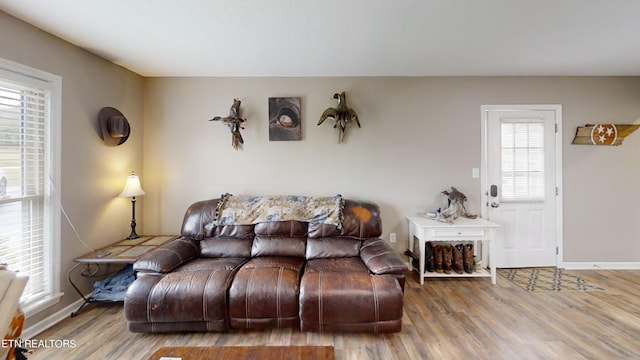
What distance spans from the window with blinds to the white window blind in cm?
484

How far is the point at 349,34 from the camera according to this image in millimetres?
2242

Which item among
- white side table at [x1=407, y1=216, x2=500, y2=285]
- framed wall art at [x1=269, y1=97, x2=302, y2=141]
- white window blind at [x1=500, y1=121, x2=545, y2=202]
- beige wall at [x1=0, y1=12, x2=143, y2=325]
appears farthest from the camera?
white window blind at [x1=500, y1=121, x2=545, y2=202]

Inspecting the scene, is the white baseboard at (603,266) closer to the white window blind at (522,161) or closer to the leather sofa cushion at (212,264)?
the white window blind at (522,161)

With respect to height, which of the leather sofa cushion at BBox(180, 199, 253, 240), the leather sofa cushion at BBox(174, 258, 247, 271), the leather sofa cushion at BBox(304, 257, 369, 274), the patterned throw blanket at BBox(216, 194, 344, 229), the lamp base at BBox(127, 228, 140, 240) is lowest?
the leather sofa cushion at BBox(304, 257, 369, 274)

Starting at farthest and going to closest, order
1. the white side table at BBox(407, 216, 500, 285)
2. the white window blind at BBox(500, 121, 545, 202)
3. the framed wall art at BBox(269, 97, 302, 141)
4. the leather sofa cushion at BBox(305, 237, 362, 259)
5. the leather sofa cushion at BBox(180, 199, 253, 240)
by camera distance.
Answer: the white window blind at BBox(500, 121, 545, 202) < the framed wall art at BBox(269, 97, 302, 141) < the white side table at BBox(407, 216, 500, 285) < the leather sofa cushion at BBox(180, 199, 253, 240) < the leather sofa cushion at BBox(305, 237, 362, 259)

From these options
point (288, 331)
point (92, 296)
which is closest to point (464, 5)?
point (288, 331)

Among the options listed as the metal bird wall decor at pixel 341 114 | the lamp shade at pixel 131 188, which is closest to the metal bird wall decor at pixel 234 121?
the metal bird wall decor at pixel 341 114

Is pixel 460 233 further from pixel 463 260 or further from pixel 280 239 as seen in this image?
pixel 280 239

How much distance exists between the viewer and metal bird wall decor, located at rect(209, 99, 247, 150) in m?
3.14

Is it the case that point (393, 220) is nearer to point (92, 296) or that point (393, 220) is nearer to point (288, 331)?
point (288, 331)

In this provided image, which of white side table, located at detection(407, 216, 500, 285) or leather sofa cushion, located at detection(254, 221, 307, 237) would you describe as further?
white side table, located at detection(407, 216, 500, 285)

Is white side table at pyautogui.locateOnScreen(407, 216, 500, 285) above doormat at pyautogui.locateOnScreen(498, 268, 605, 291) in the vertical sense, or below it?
above

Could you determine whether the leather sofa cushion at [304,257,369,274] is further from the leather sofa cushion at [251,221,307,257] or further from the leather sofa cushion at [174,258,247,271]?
the leather sofa cushion at [174,258,247,271]

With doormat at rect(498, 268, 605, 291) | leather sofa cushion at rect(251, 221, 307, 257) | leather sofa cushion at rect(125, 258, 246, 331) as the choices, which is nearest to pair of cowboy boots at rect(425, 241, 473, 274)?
doormat at rect(498, 268, 605, 291)
